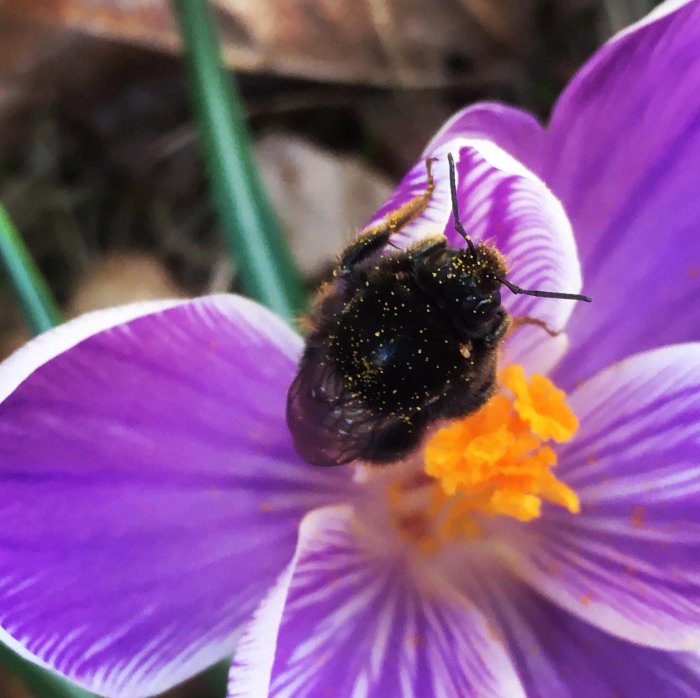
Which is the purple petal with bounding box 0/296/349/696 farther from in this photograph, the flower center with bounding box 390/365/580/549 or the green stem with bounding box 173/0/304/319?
the green stem with bounding box 173/0/304/319

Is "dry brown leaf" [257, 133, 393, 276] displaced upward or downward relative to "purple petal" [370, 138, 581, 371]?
downward

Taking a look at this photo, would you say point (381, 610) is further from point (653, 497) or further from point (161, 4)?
point (161, 4)

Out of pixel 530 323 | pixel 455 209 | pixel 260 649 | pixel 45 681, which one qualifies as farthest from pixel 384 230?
pixel 45 681

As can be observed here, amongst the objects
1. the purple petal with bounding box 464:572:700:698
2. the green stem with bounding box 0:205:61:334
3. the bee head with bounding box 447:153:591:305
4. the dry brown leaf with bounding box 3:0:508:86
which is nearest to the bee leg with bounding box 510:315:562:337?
the bee head with bounding box 447:153:591:305

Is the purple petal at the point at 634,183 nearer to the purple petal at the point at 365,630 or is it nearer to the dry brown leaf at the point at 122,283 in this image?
the purple petal at the point at 365,630

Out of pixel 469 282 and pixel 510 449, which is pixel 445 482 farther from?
pixel 469 282

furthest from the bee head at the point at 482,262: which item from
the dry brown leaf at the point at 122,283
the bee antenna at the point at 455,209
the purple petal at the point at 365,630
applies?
the dry brown leaf at the point at 122,283

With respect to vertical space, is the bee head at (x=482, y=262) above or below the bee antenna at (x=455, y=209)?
below
